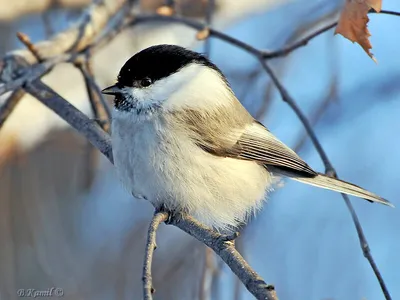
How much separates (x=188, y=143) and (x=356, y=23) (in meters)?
0.60

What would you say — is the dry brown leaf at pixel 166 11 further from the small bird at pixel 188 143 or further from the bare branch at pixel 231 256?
the bare branch at pixel 231 256

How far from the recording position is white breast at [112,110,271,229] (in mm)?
1797

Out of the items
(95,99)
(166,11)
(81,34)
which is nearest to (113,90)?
(95,99)

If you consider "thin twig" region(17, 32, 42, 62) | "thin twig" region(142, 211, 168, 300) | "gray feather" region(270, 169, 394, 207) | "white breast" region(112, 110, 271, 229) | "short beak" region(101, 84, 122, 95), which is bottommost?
"thin twig" region(142, 211, 168, 300)

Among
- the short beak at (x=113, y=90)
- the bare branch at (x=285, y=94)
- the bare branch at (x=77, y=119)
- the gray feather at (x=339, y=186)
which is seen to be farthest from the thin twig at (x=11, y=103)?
the gray feather at (x=339, y=186)

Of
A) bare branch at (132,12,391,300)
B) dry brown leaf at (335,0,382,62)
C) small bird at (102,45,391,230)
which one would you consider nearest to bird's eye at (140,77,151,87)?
small bird at (102,45,391,230)

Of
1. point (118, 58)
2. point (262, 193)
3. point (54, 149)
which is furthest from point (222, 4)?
point (262, 193)

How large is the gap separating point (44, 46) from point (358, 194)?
130 centimetres

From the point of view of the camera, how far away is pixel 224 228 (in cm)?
206

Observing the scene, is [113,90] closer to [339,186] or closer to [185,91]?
[185,91]

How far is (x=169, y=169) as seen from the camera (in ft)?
5.89

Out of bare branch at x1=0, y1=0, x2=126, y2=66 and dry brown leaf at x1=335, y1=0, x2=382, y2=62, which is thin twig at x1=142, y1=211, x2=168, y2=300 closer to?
dry brown leaf at x1=335, y1=0, x2=382, y2=62

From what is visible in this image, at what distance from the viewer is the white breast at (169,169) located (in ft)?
5.90

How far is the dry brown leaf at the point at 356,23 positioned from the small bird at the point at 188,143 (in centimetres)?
47
